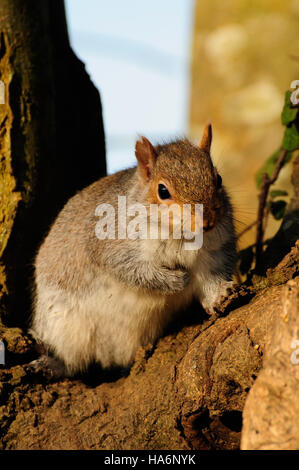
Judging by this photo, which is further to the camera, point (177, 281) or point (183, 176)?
point (177, 281)

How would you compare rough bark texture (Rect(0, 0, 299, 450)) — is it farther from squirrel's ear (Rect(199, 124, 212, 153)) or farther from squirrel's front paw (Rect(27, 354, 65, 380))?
squirrel's ear (Rect(199, 124, 212, 153))

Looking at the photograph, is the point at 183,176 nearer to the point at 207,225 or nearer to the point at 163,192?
the point at 163,192

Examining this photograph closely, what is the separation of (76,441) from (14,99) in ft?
5.62

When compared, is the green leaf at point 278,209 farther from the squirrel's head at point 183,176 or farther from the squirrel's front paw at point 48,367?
the squirrel's front paw at point 48,367

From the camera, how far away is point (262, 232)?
358cm

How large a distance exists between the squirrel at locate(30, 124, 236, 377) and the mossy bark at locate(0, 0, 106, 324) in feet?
0.40

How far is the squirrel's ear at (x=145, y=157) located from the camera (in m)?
2.88

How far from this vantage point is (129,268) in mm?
2893

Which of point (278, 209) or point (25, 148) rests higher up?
point (25, 148)

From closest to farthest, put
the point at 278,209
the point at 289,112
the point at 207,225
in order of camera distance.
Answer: the point at 207,225 → the point at 289,112 → the point at 278,209

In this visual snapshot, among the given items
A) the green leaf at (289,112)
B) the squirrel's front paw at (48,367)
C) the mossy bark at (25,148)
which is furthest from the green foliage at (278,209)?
the squirrel's front paw at (48,367)

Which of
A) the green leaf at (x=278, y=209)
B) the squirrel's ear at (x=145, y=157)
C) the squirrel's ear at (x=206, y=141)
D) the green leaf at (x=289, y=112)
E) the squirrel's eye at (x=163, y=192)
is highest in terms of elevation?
the green leaf at (x=289, y=112)

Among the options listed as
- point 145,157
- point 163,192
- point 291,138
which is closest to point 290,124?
point 291,138

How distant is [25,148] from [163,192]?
86 cm
